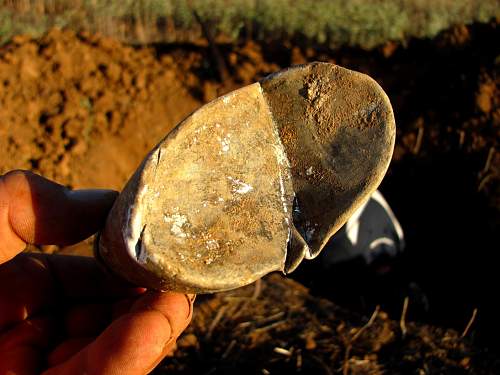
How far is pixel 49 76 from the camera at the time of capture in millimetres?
3949

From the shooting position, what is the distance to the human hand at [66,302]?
1.47 metres

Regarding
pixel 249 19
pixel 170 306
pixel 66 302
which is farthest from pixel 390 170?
pixel 170 306

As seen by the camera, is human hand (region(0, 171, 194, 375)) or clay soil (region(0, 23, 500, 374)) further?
clay soil (region(0, 23, 500, 374))

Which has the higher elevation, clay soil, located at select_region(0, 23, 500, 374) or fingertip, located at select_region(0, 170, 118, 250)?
fingertip, located at select_region(0, 170, 118, 250)

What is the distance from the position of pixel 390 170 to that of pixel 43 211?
312cm

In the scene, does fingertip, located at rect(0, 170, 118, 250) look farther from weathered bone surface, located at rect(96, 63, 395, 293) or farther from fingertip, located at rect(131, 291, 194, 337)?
fingertip, located at rect(131, 291, 194, 337)

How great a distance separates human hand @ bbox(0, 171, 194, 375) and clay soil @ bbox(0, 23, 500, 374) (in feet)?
3.36

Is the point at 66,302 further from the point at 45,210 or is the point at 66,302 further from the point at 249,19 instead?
the point at 249,19

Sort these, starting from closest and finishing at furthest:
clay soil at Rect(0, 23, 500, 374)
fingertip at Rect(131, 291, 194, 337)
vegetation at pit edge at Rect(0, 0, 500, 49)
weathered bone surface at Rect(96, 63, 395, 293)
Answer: weathered bone surface at Rect(96, 63, 395, 293), fingertip at Rect(131, 291, 194, 337), clay soil at Rect(0, 23, 500, 374), vegetation at pit edge at Rect(0, 0, 500, 49)

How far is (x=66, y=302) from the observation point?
199 cm

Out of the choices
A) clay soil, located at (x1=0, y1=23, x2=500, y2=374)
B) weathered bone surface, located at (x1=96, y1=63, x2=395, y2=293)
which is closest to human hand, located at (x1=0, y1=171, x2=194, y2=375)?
weathered bone surface, located at (x1=96, y1=63, x2=395, y2=293)

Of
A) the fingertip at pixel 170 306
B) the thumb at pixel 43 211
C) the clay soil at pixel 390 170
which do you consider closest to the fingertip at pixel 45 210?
the thumb at pixel 43 211

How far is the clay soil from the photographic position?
10.2 ft

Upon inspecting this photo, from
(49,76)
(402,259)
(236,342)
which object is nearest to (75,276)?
(236,342)
